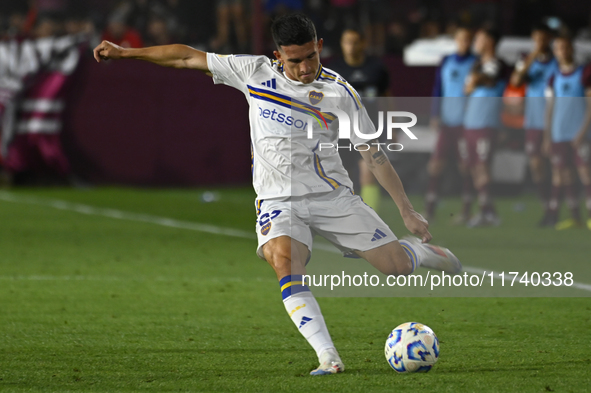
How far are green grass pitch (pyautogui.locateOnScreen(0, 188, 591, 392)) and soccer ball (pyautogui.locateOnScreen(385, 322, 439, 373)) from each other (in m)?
0.05

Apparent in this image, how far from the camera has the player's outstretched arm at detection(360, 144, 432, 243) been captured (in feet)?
16.6

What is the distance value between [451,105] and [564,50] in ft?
4.60

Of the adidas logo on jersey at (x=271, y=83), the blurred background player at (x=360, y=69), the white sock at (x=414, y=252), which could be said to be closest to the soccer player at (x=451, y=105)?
the blurred background player at (x=360, y=69)

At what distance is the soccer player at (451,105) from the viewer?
11.6 m

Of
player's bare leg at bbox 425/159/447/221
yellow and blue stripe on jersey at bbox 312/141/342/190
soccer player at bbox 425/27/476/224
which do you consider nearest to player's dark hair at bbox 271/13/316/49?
yellow and blue stripe on jersey at bbox 312/141/342/190

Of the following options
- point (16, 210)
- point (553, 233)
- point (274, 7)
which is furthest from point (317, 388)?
point (274, 7)

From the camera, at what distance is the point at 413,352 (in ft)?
15.0

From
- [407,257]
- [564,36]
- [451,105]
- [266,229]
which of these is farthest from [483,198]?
[266,229]

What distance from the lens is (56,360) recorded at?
4906 mm

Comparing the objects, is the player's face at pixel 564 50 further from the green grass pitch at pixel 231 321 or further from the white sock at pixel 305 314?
the white sock at pixel 305 314


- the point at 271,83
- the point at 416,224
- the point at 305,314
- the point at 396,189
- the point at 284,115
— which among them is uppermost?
the point at 271,83

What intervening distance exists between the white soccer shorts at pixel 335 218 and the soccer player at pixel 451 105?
6306 mm

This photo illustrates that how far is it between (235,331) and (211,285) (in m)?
1.76

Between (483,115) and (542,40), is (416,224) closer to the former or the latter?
(483,115)
